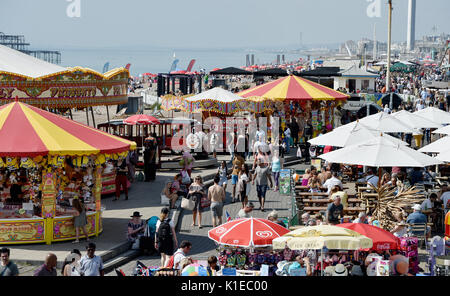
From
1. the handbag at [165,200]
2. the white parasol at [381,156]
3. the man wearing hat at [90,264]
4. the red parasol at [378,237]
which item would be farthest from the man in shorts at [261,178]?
the man wearing hat at [90,264]

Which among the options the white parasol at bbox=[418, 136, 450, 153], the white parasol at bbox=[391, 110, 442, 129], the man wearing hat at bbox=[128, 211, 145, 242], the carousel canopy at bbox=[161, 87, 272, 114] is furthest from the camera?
the carousel canopy at bbox=[161, 87, 272, 114]

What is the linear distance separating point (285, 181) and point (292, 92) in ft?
35.8

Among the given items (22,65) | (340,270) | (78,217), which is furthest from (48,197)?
(22,65)

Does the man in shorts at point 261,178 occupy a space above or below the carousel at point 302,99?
below

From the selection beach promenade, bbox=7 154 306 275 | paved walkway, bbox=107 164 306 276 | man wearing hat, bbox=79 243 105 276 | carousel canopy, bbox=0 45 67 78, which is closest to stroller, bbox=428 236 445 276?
paved walkway, bbox=107 164 306 276

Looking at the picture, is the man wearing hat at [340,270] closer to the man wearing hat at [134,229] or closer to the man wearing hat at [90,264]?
the man wearing hat at [90,264]

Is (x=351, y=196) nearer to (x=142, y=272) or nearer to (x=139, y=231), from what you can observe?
(x=139, y=231)

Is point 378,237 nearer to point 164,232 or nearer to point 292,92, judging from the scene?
point 164,232

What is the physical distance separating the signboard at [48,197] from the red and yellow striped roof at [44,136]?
0.75 metres

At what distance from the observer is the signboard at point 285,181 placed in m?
20.0

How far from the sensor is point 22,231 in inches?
579

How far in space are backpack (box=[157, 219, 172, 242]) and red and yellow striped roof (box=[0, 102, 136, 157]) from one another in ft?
9.20

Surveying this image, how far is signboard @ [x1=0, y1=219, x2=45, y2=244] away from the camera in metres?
14.6

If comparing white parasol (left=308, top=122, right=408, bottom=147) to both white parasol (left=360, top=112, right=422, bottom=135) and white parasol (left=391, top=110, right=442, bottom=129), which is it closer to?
white parasol (left=360, top=112, right=422, bottom=135)
